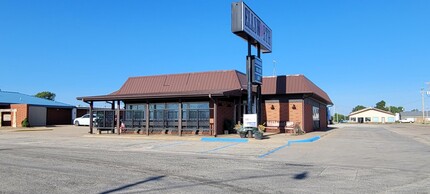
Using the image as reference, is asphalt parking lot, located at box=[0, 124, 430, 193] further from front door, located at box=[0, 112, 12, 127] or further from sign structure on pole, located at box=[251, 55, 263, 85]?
front door, located at box=[0, 112, 12, 127]

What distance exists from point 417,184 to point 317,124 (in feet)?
95.8

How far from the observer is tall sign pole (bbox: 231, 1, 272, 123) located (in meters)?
21.7

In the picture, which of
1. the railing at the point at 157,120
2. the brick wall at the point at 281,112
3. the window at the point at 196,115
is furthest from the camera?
the brick wall at the point at 281,112

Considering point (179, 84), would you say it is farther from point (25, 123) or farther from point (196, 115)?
point (25, 123)

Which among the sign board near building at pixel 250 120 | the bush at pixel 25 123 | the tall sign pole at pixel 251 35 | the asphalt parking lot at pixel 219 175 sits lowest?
the asphalt parking lot at pixel 219 175

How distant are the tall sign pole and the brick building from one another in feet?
8.02

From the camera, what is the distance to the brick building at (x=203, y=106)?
2672cm

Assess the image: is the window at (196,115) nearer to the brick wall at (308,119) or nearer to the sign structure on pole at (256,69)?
the sign structure on pole at (256,69)

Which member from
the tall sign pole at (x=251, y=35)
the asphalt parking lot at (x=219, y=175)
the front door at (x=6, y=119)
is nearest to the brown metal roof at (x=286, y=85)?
the tall sign pole at (x=251, y=35)

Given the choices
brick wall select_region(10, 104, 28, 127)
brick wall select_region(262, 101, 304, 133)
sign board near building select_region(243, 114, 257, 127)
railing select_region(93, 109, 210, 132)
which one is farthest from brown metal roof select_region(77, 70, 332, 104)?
brick wall select_region(10, 104, 28, 127)

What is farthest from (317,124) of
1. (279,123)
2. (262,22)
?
(262,22)

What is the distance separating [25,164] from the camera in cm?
1145

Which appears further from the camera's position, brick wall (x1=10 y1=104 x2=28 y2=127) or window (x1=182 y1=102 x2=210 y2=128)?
brick wall (x1=10 y1=104 x2=28 y2=127)

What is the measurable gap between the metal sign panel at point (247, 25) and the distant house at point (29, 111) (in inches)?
1157
